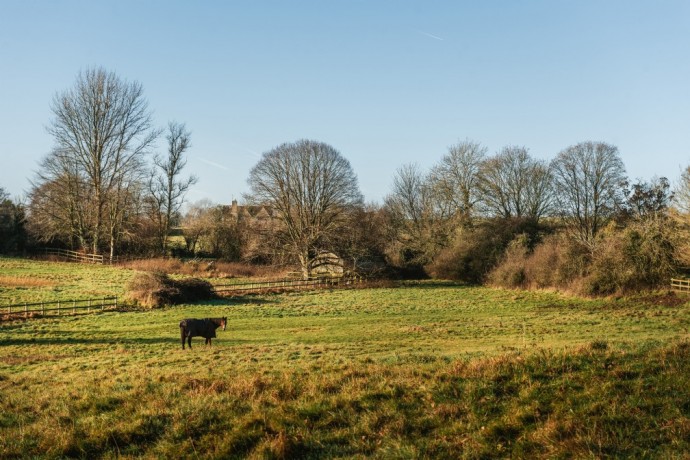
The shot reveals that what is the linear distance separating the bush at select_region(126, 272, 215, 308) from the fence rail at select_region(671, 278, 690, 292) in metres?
32.5

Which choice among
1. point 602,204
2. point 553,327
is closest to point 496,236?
point 602,204

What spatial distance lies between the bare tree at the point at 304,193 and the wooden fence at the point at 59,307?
2135 cm

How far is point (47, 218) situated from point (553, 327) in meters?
56.2

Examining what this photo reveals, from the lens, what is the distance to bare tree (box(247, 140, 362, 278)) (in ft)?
160

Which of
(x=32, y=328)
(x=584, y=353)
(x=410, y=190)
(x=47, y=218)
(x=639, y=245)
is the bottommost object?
(x=32, y=328)

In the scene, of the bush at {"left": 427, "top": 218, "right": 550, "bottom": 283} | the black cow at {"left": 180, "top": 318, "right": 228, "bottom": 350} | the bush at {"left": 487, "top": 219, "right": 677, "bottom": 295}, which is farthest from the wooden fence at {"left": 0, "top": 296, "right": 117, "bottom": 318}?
the bush at {"left": 427, "top": 218, "right": 550, "bottom": 283}

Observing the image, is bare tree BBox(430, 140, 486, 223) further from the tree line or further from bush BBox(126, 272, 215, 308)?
bush BBox(126, 272, 215, 308)

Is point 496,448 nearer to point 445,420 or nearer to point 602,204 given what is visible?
point 445,420

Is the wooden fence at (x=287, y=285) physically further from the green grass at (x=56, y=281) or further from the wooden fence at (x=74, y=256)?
the wooden fence at (x=74, y=256)

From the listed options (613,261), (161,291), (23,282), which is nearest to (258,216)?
(161,291)

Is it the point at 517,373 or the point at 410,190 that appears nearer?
the point at 517,373

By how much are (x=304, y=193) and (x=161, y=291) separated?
21.6 meters

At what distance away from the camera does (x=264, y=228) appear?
50438 mm

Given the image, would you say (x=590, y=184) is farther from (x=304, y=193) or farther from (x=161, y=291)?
(x=161, y=291)
